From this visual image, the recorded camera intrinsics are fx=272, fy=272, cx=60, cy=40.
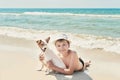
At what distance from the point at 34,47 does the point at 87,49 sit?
4.64ft

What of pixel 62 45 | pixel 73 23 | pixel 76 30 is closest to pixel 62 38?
pixel 62 45

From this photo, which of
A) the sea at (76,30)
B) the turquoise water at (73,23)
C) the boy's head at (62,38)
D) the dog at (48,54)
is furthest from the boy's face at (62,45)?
the turquoise water at (73,23)

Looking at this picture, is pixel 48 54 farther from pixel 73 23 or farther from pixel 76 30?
pixel 73 23

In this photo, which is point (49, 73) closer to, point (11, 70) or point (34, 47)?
point (11, 70)

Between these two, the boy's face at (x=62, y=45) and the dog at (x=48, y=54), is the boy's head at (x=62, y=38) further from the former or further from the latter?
the dog at (x=48, y=54)

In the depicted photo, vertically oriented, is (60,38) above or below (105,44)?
above

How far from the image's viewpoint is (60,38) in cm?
448

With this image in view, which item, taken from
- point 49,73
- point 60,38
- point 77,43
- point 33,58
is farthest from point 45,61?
point 77,43

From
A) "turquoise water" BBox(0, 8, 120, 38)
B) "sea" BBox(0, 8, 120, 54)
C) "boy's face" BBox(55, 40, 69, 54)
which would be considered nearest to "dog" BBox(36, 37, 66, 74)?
"boy's face" BBox(55, 40, 69, 54)

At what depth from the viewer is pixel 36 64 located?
536 cm

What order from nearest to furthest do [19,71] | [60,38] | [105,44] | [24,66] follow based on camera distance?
[60,38] → [19,71] → [24,66] → [105,44]

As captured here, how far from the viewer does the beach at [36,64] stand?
14.9 feet

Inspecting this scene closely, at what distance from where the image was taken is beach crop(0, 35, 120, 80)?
455cm

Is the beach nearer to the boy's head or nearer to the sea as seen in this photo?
the boy's head
